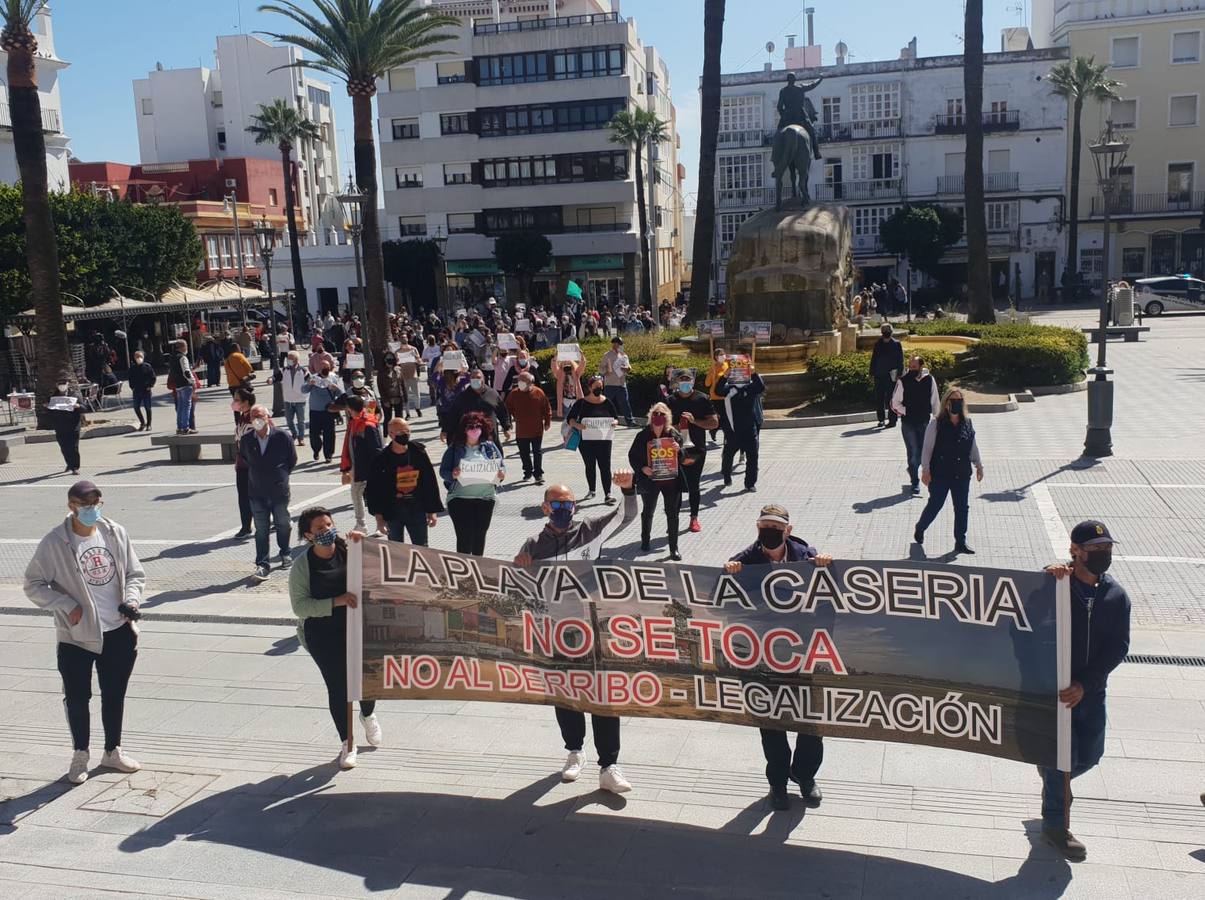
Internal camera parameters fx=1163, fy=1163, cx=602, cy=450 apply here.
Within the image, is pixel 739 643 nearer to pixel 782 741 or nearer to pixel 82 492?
pixel 782 741

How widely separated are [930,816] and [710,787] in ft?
3.79

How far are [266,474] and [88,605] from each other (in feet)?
14.2

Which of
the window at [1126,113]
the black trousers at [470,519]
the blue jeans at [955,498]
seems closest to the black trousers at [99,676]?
the black trousers at [470,519]

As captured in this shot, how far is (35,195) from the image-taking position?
22984mm

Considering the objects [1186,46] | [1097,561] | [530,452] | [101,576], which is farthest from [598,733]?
[1186,46]

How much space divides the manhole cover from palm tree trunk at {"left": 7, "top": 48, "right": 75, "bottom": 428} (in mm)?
17977

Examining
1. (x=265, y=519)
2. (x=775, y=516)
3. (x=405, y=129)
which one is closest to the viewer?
(x=775, y=516)

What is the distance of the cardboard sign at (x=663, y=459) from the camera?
1077 centimetres

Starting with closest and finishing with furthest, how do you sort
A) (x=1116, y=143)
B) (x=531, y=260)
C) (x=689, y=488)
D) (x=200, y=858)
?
(x=200, y=858) < (x=689, y=488) < (x=1116, y=143) < (x=531, y=260)

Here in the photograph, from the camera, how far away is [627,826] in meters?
5.90

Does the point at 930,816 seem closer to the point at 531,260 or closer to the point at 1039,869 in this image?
the point at 1039,869

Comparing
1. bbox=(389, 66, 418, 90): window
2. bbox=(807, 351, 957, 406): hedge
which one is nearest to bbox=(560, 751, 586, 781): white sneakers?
bbox=(807, 351, 957, 406): hedge

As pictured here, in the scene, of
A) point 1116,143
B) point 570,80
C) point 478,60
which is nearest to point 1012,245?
point 570,80

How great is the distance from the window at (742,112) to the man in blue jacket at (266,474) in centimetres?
4990
